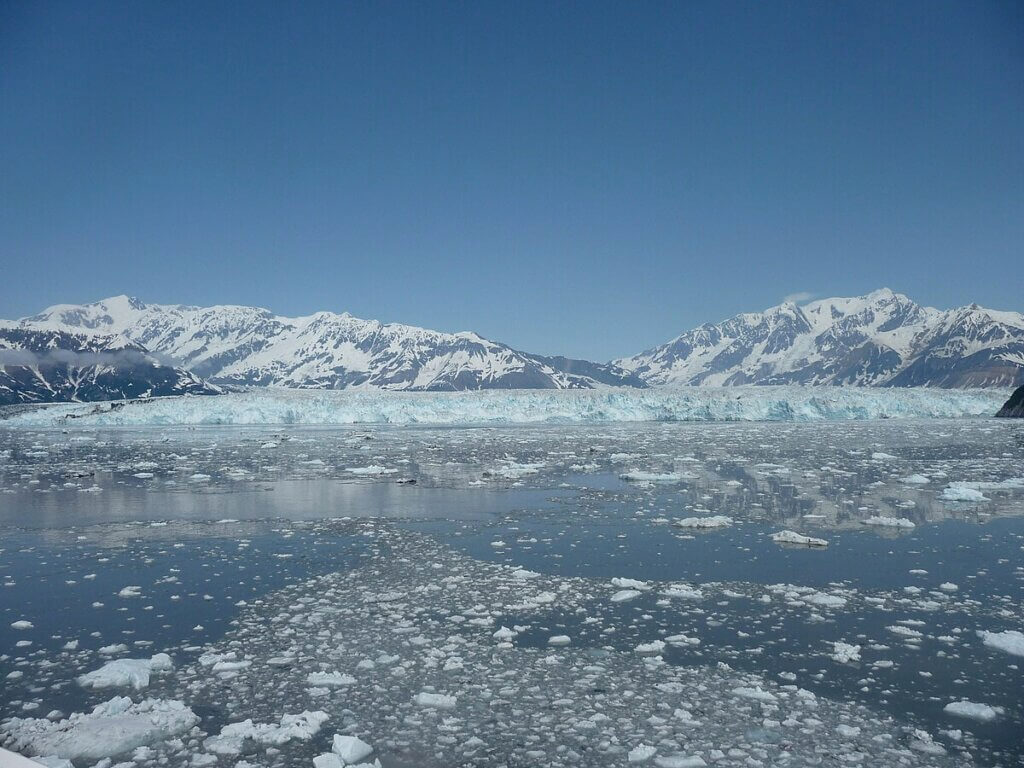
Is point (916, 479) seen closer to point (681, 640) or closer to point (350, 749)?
point (681, 640)

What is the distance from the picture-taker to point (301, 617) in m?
6.97

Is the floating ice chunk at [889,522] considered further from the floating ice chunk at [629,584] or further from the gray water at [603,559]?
the floating ice chunk at [629,584]

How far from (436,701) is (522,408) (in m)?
52.8

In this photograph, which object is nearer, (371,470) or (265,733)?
(265,733)

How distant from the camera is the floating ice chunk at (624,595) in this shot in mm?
7431

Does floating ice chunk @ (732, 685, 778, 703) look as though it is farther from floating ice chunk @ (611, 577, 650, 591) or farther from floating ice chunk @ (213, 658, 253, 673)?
floating ice chunk @ (213, 658, 253, 673)

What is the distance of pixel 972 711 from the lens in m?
4.72

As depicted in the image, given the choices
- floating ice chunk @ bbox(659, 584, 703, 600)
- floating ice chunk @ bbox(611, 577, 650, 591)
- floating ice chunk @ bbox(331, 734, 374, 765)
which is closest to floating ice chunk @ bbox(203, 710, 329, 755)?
floating ice chunk @ bbox(331, 734, 374, 765)

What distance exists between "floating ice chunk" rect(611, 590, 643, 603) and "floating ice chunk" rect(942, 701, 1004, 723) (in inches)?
126

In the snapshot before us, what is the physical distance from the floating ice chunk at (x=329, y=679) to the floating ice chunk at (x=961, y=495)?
1272cm

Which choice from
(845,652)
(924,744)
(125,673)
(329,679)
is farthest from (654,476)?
(125,673)

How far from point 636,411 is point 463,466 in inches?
1486

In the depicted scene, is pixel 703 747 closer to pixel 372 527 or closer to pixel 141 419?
pixel 372 527

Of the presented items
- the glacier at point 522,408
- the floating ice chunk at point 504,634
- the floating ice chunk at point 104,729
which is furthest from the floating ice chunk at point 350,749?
the glacier at point 522,408
